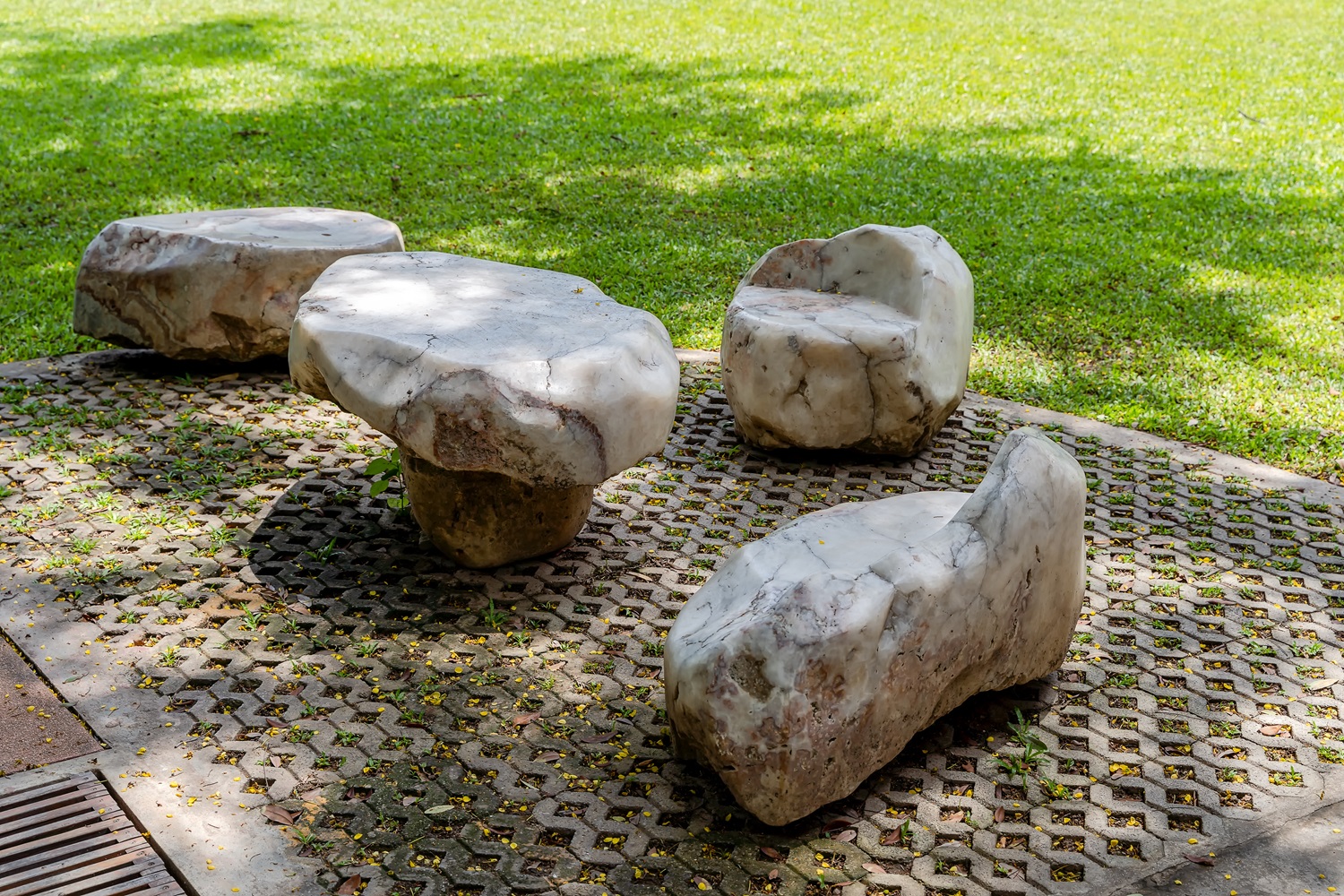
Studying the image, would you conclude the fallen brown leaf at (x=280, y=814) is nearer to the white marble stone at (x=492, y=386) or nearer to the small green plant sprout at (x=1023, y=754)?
the white marble stone at (x=492, y=386)

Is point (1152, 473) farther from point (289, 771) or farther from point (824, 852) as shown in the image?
point (289, 771)

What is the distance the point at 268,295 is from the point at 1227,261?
6884 millimetres

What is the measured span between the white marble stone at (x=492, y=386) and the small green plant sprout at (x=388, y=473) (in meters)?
0.38

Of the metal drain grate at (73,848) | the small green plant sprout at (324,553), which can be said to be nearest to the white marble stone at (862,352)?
the small green plant sprout at (324,553)

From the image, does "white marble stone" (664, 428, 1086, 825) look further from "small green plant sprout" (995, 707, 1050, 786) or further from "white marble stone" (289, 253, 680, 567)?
"white marble stone" (289, 253, 680, 567)

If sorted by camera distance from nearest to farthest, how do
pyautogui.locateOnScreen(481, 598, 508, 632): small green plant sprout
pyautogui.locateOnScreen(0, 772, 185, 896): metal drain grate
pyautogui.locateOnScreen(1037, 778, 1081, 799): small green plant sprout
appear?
pyautogui.locateOnScreen(0, 772, 185, 896): metal drain grate < pyautogui.locateOnScreen(1037, 778, 1081, 799): small green plant sprout < pyautogui.locateOnScreen(481, 598, 508, 632): small green plant sprout

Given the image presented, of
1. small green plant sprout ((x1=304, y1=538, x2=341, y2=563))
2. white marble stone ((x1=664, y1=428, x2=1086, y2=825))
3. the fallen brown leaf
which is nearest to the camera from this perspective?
white marble stone ((x1=664, y1=428, x2=1086, y2=825))

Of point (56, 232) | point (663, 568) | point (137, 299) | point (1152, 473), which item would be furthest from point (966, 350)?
point (56, 232)

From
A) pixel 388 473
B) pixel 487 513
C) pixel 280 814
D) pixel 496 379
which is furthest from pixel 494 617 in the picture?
pixel 280 814

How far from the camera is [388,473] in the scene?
18.9 ft

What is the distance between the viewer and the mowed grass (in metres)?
8.15

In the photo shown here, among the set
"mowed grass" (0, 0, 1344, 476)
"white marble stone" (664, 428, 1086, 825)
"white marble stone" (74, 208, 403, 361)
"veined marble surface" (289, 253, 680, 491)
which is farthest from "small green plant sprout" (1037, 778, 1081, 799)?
"white marble stone" (74, 208, 403, 361)

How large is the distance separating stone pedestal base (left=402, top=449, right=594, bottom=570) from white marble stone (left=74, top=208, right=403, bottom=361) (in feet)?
6.91

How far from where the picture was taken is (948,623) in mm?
3889
